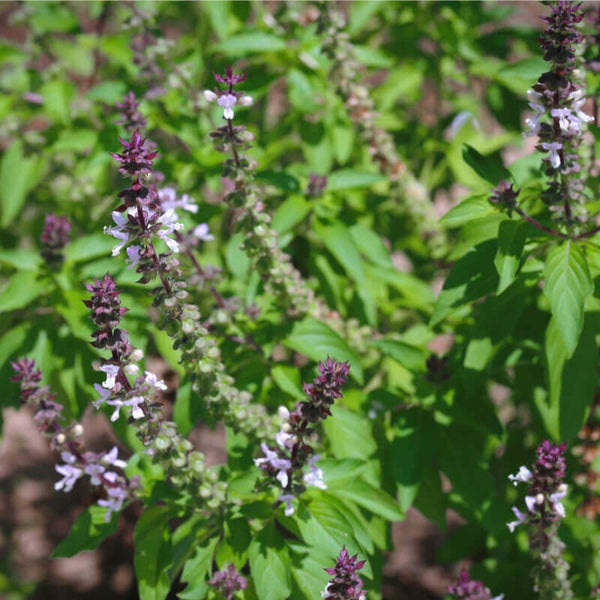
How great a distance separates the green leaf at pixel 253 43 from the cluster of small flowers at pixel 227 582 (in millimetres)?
2835

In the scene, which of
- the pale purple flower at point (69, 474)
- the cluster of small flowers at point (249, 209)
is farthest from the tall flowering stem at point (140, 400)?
the cluster of small flowers at point (249, 209)

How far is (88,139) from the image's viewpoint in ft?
14.7

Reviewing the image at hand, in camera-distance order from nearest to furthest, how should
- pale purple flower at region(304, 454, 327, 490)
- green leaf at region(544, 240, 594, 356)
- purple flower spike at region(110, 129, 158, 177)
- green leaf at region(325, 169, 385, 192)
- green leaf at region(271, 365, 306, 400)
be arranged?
purple flower spike at region(110, 129, 158, 177), green leaf at region(544, 240, 594, 356), pale purple flower at region(304, 454, 327, 490), green leaf at region(271, 365, 306, 400), green leaf at region(325, 169, 385, 192)

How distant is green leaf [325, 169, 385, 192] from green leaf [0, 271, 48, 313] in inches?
61.7

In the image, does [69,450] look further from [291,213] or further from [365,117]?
[365,117]

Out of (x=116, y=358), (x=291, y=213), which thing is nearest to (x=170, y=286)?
(x=116, y=358)

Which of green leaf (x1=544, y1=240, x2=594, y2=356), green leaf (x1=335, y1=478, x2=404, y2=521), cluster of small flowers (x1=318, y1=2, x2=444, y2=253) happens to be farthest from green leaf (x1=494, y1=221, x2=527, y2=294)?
→ cluster of small flowers (x1=318, y1=2, x2=444, y2=253)

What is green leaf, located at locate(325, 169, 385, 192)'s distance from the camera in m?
3.82

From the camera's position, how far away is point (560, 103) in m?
2.58

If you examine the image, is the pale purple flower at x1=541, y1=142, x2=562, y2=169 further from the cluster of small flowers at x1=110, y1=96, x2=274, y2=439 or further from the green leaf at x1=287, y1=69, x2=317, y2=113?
the green leaf at x1=287, y1=69, x2=317, y2=113

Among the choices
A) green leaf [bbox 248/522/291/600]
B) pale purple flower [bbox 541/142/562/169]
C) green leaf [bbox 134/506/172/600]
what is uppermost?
pale purple flower [bbox 541/142/562/169]

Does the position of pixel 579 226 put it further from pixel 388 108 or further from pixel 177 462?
pixel 388 108

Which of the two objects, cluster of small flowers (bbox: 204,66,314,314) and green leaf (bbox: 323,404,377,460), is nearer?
cluster of small flowers (bbox: 204,66,314,314)

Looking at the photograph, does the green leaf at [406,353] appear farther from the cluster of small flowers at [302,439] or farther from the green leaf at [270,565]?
the green leaf at [270,565]
